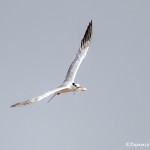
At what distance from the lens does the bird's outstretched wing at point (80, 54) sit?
137 feet

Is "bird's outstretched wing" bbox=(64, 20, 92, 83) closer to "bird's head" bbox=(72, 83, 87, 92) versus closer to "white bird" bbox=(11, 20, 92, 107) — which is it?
"white bird" bbox=(11, 20, 92, 107)

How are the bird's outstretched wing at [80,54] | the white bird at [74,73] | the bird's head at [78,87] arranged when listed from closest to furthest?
the white bird at [74,73] < the bird's head at [78,87] < the bird's outstretched wing at [80,54]

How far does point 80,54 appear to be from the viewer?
143ft

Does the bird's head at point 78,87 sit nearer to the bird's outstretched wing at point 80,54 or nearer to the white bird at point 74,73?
the white bird at point 74,73

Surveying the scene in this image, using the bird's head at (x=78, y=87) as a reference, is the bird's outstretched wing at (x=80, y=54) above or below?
above

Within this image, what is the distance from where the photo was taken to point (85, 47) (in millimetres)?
43969

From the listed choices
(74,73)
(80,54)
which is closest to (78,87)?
(74,73)

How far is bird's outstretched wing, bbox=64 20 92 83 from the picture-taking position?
1639 inches

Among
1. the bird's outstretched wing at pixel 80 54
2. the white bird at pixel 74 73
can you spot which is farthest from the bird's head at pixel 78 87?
the bird's outstretched wing at pixel 80 54

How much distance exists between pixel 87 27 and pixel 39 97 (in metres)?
12.3

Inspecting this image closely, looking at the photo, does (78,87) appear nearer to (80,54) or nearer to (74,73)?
(74,73)

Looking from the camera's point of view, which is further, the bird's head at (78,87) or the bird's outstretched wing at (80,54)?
the bird's outstretched wing at (80,54)

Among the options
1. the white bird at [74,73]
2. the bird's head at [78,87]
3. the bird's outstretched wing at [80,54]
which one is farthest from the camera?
the bird's outstretched wing at [80,54]

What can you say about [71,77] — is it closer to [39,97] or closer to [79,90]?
[79,90]
